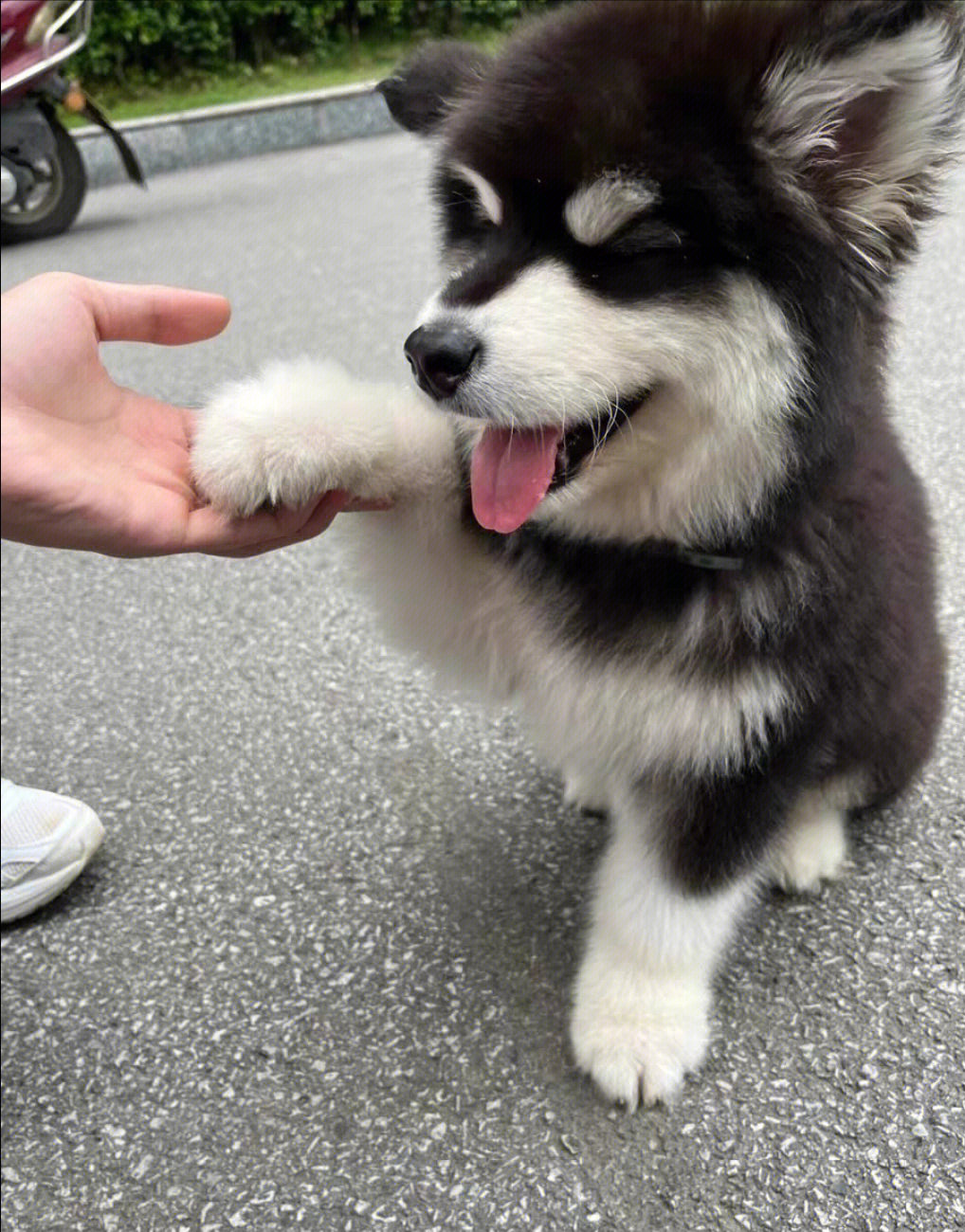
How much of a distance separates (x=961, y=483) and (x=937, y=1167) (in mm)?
1689

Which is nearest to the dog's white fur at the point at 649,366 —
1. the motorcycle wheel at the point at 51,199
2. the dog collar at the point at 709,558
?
the dog collar at the point at 709,558

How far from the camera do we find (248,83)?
848cm

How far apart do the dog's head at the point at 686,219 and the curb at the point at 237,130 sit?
6.27 meters

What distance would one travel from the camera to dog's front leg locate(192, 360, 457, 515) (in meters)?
1.15

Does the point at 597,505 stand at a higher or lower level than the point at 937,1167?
higher

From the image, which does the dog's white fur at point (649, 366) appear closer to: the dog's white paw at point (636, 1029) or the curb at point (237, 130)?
the dog's white paw at point (636, 1029)

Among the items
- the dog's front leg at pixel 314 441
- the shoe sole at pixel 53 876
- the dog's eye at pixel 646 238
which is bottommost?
the shoe sole at pixel 53 876

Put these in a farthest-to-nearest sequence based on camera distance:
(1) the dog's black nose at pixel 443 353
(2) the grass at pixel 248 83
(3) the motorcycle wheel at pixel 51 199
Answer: (2) the grass at pixel 248 83 < (3) the motorcycle wheel at pixel 51 199 < (1) the dog's black nose at pixel 443 353

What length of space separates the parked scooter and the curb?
4.71 ft

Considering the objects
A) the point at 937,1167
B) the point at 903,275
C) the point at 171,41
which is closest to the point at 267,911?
the point at 937,1167

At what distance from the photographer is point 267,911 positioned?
162 centimetres

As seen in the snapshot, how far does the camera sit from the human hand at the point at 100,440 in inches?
39.8

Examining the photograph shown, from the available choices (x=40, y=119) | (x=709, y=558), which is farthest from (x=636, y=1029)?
(x=40, y=119)

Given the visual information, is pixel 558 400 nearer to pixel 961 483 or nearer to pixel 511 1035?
pixel 511 1035
